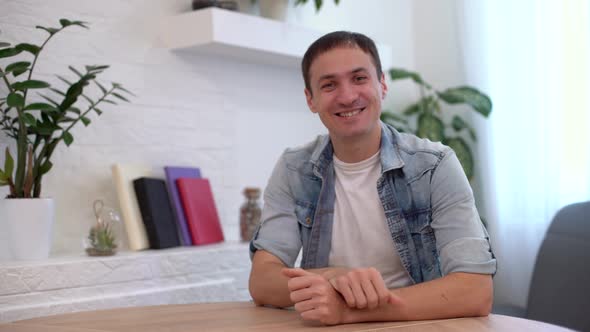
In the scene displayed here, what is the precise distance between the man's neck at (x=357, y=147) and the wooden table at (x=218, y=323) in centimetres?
48

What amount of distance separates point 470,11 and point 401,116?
0.68 metres

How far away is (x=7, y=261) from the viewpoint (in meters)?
2.35

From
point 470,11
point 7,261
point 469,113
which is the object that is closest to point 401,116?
point 469,113

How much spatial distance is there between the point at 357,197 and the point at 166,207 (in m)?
1.10

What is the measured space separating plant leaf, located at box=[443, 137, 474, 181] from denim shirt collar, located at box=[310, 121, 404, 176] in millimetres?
1841

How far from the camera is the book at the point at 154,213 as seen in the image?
8.99ft

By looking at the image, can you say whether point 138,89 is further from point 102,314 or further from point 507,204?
point 507,204

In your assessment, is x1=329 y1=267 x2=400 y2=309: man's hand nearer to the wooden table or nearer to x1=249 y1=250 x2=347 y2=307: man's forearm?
the wooden table

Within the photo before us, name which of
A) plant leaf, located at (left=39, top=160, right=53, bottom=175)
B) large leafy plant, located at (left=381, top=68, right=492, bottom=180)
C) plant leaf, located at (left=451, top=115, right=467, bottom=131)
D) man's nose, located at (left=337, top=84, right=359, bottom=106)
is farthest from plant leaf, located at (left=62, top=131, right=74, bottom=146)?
plant leaf, located at (left=451, top=115, right=467, bottom=131)

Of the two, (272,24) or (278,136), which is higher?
(272,24)

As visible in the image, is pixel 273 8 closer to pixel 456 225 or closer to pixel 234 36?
pixel 234 36

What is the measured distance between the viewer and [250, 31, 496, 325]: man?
68.8 inches

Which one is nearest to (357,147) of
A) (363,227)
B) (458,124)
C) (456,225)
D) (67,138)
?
(363,227)

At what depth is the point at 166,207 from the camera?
2.83m
